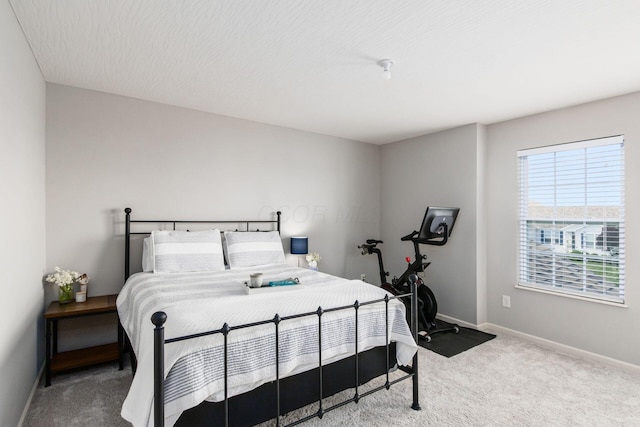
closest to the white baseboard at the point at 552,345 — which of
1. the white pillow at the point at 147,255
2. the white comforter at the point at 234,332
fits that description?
the white comforter at the point at 234,332

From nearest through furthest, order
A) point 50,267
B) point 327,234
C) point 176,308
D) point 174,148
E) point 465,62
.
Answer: point 176,308
point 465,62
point 50,267
point 174,148
point 327,234

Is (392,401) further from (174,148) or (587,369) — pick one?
(174,148)

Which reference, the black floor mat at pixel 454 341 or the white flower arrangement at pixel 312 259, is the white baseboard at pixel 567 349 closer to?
the black floor mat at pixel 454 341

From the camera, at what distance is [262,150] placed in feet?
14.0

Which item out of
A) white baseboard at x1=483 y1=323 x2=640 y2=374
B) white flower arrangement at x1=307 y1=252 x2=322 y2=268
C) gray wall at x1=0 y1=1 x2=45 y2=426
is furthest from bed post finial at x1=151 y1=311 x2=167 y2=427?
white baseboard at x1=483 y1=323 x2=640 y2=374

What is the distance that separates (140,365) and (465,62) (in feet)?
9.40

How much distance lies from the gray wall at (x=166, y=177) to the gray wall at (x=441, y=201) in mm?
730

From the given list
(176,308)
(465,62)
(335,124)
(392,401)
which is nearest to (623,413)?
(392,401)

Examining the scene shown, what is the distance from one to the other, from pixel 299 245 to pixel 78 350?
244 centimetres

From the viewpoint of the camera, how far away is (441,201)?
4520 millimetres

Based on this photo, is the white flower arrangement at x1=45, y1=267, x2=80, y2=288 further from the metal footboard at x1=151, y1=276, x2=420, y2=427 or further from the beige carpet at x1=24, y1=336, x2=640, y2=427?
the metal footboard at x1=151, y1=276, x2=420, y2=427

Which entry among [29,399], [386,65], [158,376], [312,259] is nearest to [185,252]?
[29,399]

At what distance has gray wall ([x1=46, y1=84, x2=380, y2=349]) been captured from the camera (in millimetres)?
3100

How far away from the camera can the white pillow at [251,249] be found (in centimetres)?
354
